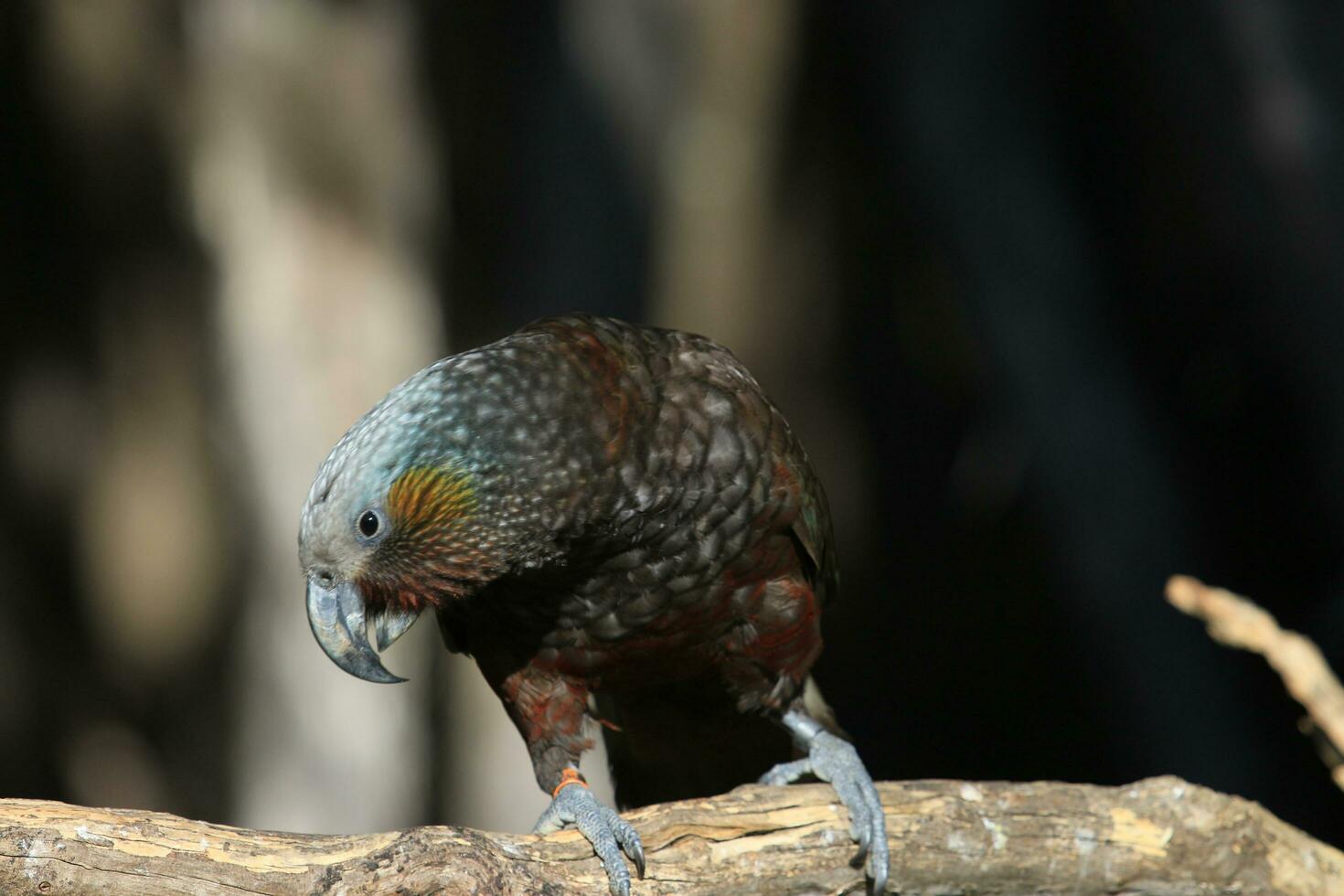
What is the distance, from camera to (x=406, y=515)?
2.59 m

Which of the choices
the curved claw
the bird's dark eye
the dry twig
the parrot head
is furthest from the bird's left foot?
the bird's dark eye

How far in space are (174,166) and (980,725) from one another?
169 inches

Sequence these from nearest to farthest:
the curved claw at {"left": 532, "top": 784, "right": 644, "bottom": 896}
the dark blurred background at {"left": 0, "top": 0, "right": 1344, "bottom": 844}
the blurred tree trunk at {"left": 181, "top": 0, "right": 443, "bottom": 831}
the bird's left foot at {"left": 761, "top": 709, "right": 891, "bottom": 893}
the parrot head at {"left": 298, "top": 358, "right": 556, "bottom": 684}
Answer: the parrot head at {"left": 298, "top": 358, "right": 556, "bottom": 684} < the curved claw at {"left": 532, "top": 784, "right": 644, "bottom": 896} < the bird's left foot at {"left": 761, "top": 709, "right": 891, "bottom": 893} < the dark blurred background at {"left": 0, "top": 0, "right": 1344, "bottom": 844} < the blurred tree trunk at {"left": 181, "top": 0, "right": 443, "bottom": 831}

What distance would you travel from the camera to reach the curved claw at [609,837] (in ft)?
8.75

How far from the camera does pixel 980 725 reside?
6.00m

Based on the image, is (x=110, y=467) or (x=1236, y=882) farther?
(x=110, y=467)

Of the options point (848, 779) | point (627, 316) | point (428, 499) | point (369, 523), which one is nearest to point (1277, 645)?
point (848, 779)

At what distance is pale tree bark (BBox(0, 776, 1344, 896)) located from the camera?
2594mm

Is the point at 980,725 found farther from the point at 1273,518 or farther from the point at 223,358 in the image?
the point at 223,358

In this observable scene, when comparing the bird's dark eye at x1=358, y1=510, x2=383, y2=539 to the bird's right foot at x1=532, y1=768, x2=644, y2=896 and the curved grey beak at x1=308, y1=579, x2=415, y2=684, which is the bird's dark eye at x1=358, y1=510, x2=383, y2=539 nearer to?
the curved grey beak at x1=308, y1=579, x2=415, y2=684

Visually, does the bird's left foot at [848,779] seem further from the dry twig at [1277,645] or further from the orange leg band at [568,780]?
the dry twig at [1277,645]

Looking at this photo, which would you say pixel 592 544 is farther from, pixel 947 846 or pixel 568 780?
pixel 947 846

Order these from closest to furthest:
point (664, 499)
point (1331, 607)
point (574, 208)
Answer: point (664, 499), point (1331, 607), point (574, 208)

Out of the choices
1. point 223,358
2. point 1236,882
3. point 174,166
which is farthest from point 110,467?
point 1236,882
